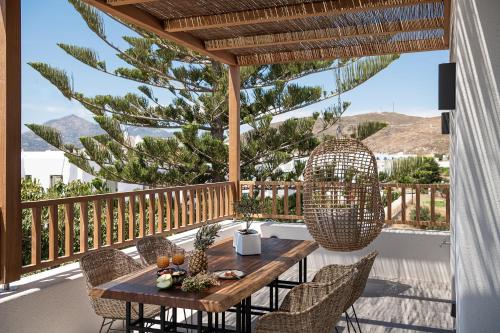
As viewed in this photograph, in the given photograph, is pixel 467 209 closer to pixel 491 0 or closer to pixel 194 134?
pixel 491 0

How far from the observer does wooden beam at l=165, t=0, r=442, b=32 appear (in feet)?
15.0

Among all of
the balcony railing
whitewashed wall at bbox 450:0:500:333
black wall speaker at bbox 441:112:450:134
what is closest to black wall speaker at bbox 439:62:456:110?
whitewashed wall at bbox 450:0:500:333

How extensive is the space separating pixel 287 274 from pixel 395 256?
1.23m

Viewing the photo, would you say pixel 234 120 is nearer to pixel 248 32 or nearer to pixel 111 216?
pixel 248 32

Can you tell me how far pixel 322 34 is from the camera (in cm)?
551

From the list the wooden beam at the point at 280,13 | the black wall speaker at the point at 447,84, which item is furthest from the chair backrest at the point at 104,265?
the wooden beam at the point at 280,13

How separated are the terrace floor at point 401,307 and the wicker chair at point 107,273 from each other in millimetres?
1084

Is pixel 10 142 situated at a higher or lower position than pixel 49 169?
lower

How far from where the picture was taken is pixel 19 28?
370 cm

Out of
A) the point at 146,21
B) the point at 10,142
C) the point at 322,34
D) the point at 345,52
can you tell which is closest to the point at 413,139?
the point at 345,52

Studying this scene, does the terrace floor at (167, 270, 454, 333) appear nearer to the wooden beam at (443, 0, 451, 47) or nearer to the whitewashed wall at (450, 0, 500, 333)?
the whitewashed wall at (450, 0, 500, 333)

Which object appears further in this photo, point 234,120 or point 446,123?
point 234,120

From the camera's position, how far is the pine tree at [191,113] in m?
11.8

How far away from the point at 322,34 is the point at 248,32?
78cm
